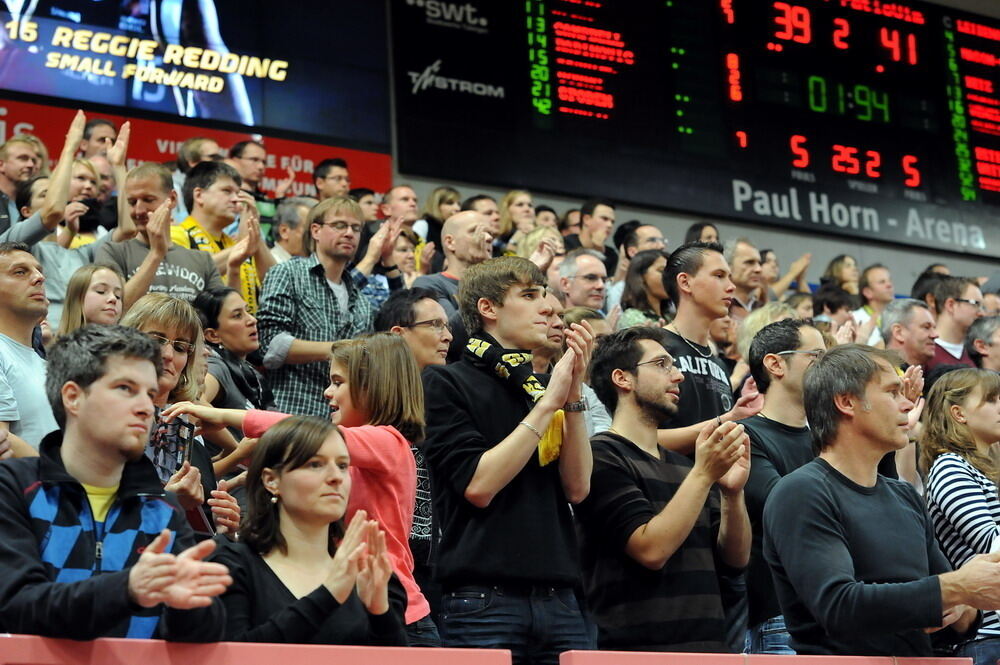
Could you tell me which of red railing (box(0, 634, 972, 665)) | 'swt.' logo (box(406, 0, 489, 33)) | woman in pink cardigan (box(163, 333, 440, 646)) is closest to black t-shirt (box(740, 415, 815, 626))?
woman in pink cardigan (box(163, 333, 440, 646))

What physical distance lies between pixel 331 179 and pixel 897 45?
6020 millimetres

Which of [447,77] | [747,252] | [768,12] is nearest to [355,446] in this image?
[747,252]

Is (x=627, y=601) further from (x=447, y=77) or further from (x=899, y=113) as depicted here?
(x=899, y=113)

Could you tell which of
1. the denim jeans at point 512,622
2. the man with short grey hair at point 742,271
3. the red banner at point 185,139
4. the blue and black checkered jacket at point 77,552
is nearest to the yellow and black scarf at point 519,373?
the denim jeans at point 512,622

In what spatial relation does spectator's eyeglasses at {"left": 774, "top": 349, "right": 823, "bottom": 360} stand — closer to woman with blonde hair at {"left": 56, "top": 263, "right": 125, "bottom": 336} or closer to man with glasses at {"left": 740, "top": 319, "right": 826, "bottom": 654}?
man with glasses at {"left": 740, "top": 319, "right": 826, "bottom": 654}

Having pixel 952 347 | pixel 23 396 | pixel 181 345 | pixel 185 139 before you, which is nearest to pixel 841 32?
pixel 952 347

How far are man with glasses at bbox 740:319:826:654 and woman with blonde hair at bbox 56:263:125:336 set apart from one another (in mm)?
2361

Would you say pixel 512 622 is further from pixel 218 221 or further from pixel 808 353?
pixel 218 221

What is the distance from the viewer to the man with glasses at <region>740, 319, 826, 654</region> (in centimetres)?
456

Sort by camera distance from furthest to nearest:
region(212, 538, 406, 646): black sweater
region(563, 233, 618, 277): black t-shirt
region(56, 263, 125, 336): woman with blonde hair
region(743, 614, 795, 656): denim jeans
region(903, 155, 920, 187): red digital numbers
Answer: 1. region(903, 155, 920, 187): red digital numbers
2. region(563, 233, 618, 277): black t-shirt
3. region(56, 263, 125, 336): woman with blonde hair
4. region(743, 614, 795, 656): denim jeans
5. region(212, 538, 406, 646): black sweater

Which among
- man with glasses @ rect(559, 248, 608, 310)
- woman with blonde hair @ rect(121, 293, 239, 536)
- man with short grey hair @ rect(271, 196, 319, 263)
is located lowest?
woman with blonde hair @ rect(121, 293, 239, 536)

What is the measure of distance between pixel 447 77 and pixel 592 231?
1.88 meters

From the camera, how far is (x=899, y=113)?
12117mm

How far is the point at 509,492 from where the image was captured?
398 centimetres
